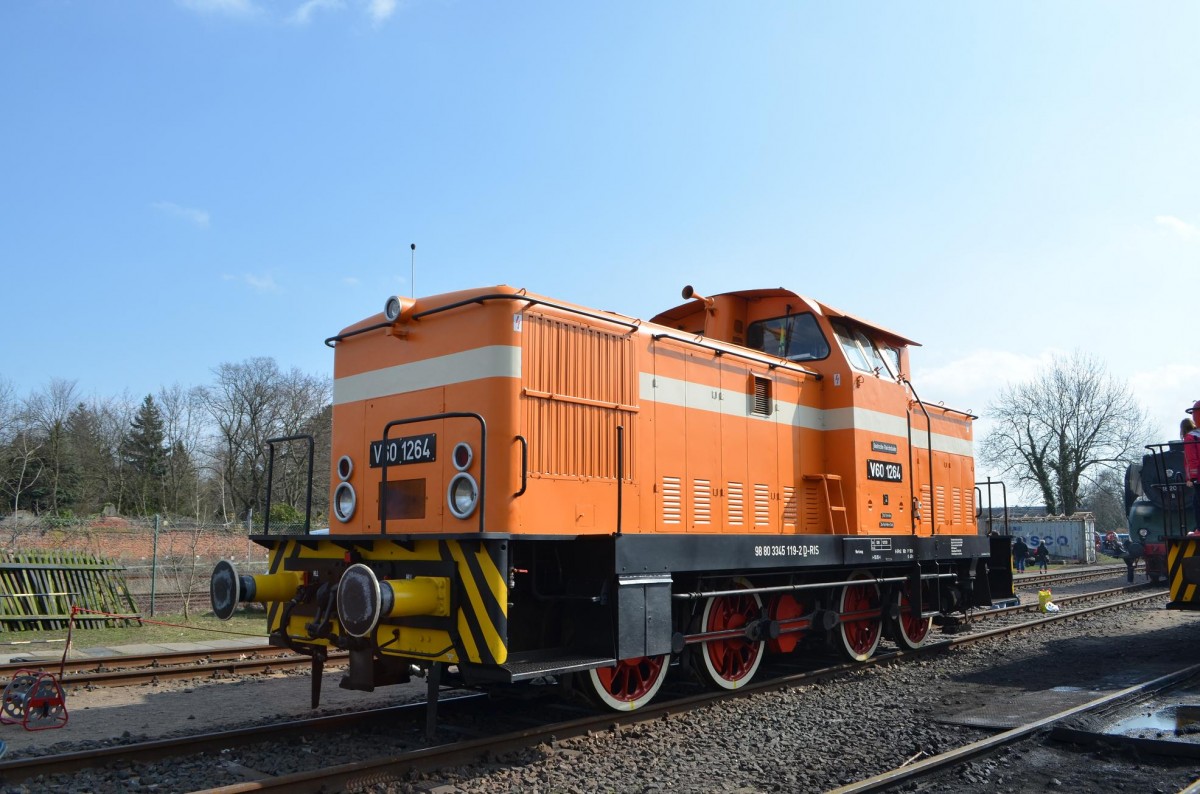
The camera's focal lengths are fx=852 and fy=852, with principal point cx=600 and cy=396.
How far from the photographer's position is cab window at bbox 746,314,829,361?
30.0ft

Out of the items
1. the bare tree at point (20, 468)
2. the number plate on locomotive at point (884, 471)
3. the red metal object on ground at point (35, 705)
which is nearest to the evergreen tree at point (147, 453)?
the bare tree at point (20, 468)

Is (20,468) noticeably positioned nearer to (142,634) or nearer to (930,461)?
(142,634)

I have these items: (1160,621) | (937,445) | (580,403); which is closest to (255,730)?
(580,403)

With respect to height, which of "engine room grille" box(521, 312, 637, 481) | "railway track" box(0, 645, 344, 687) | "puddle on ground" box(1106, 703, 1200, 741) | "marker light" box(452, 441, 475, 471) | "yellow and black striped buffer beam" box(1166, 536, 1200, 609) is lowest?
"railway track" box(0, 645, 344, 687)

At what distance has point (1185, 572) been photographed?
990 centimetres

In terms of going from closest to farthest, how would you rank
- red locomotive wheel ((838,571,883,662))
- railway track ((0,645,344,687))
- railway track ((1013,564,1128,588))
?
railway track ((0,645,344,687)), red locomotive wheel ((838,571,883,662)), railway track ((1013,564,1128,588))

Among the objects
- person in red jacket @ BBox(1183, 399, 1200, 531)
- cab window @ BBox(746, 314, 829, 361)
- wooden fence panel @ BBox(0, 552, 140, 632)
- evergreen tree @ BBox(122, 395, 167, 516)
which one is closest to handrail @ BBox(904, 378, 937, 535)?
cab window @ BBox(746, 314, 829, 361)

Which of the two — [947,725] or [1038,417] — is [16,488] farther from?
[1038,417]

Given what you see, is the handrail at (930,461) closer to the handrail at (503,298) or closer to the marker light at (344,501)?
the handrail at (503,298)

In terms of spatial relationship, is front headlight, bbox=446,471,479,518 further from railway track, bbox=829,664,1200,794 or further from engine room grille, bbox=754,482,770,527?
engine room grille, bbox=754,482,770,527

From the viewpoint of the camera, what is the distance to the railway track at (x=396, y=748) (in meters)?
4.94

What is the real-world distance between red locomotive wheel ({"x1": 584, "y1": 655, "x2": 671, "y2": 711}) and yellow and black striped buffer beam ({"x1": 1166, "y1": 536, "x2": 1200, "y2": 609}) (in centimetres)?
681

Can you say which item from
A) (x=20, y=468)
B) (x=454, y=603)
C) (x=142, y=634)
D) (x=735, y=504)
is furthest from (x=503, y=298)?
(x=20, y=468)

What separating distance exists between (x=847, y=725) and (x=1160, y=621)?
10.1 meters
